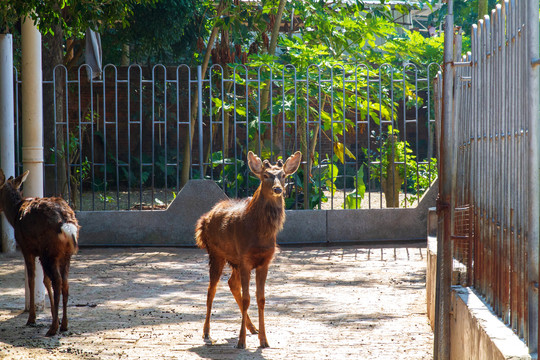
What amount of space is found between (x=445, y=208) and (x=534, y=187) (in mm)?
1592

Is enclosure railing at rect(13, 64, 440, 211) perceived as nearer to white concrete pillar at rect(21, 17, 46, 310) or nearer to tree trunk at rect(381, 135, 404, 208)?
tree trunk at rect(381, 135, 404, 208)

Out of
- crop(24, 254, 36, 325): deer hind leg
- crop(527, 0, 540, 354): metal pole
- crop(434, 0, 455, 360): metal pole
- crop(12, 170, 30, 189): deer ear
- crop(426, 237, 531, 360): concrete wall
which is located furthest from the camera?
crop(12, 170, 30, 189): deer ear

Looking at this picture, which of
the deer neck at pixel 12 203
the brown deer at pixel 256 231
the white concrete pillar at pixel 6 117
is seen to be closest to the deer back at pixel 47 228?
the deer neck at pixel 12 203

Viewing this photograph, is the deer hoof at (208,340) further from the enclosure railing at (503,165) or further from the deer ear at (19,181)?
the deer ear at (19,181)

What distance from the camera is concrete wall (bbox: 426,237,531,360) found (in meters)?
3.40

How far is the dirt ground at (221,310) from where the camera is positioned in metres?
5.79

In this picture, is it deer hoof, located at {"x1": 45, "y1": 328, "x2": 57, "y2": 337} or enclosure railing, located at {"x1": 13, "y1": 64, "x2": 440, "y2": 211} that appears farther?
enclosure railing, located at {"x1": 13, "y1": 64, "x2": 440, "y2": 211}

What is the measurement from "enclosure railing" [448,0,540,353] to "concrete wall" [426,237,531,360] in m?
0.06

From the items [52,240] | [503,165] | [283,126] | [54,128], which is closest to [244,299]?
[52,240]

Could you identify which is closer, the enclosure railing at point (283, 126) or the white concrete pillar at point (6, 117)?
the white concrete pillar at point (6, 117)

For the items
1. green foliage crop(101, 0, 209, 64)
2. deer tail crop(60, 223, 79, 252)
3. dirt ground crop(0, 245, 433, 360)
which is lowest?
dirt ground crop(0, 245, 433, 360)

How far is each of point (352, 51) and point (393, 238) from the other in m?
5.00

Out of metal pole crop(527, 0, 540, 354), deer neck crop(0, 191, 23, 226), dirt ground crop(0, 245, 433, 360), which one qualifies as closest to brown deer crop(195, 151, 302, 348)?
dirt ground crop(0, 245, 433, 360)

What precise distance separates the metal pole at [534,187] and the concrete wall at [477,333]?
0.59 ft
